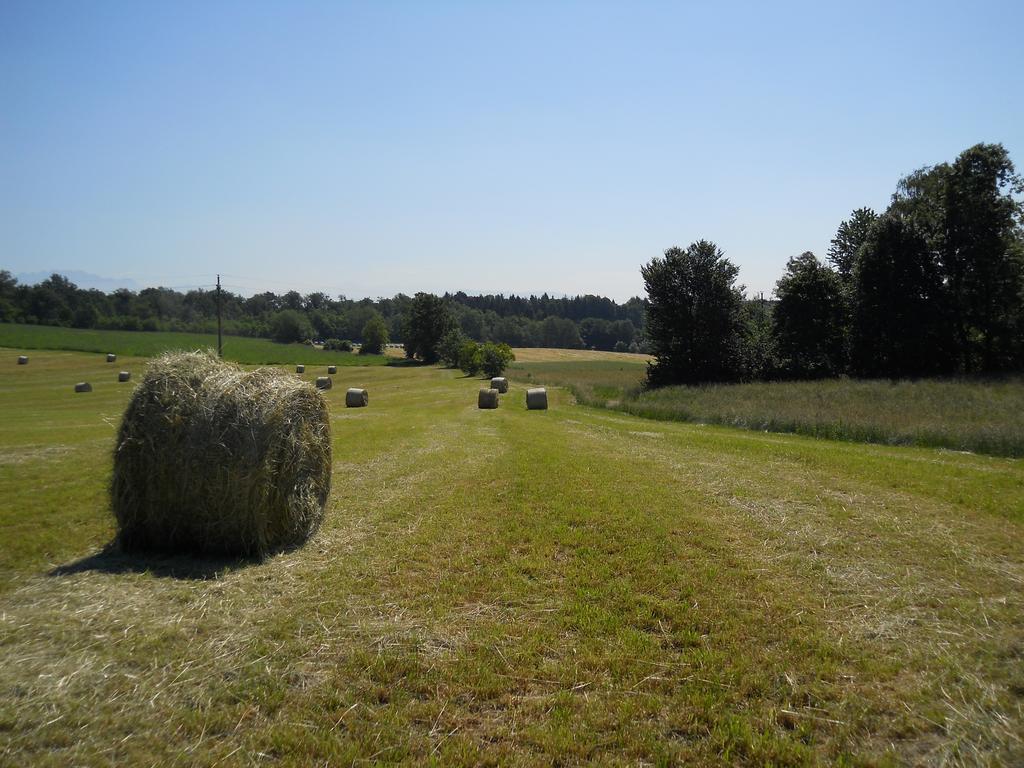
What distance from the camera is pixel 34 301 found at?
100438mm

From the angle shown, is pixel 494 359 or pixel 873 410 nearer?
pixel 873 410

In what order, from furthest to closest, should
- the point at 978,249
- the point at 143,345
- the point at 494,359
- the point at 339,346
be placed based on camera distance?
the point at 339,346, the point at 143,345, the point at 494,359, the point at 978,249

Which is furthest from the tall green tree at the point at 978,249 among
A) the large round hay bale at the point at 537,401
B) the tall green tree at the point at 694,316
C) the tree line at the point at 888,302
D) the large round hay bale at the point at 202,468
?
the large round hay bale at the point at 202,468

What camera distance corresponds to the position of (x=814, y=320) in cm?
4778

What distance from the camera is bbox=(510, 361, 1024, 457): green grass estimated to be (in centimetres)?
2064

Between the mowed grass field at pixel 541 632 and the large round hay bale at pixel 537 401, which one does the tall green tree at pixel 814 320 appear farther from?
the mowed grass field at pixel 541 632

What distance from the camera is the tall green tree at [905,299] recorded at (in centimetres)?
4297

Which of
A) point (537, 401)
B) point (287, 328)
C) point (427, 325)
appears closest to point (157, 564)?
point (537, 401)

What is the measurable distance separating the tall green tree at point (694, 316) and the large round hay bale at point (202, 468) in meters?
44.7

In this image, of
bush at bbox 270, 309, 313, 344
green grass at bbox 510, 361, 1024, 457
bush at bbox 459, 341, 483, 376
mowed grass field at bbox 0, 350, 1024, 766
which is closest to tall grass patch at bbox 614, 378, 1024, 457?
green grass at bbox 510, 361, 1024, 457

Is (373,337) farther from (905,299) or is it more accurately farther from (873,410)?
(873,410)

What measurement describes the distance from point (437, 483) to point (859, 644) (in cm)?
828

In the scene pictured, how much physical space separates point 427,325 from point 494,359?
30.7 metres

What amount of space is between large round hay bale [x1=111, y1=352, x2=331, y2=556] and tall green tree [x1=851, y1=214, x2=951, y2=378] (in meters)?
44.3
